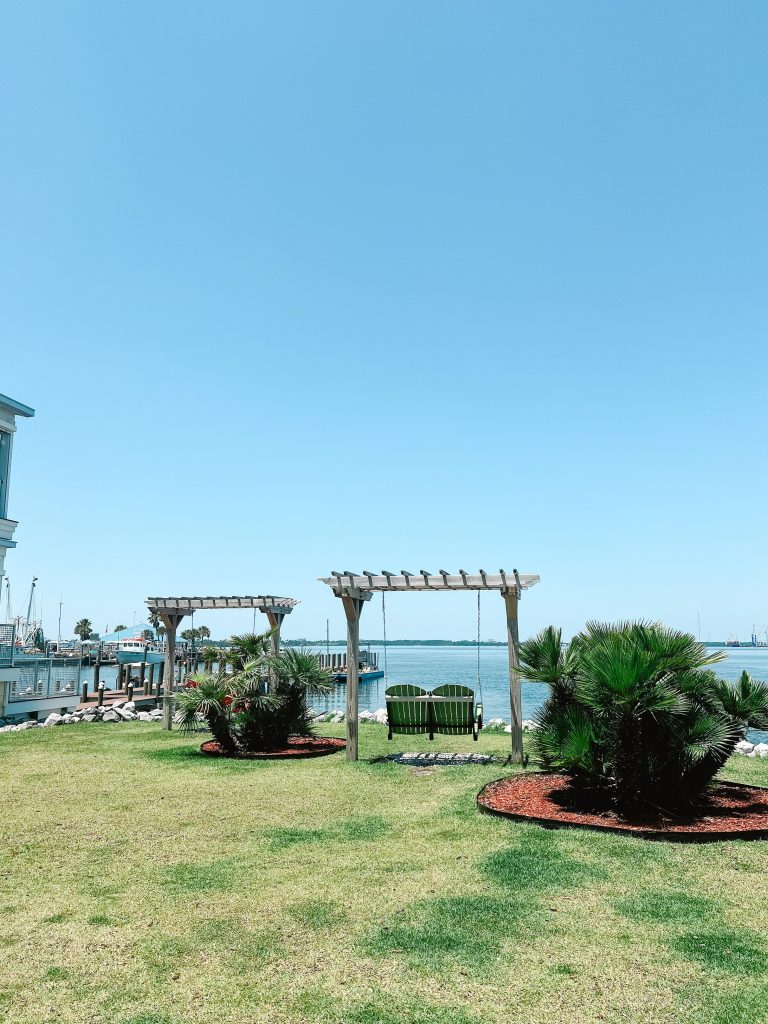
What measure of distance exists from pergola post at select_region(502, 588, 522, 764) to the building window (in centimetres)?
1513

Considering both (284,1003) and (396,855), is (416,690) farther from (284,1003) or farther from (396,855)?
(284,1003)

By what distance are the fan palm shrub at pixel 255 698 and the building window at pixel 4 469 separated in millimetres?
9974

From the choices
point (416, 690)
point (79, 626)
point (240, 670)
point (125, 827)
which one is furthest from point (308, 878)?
point (79, 626)

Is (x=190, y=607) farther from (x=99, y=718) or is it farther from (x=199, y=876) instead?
(x=199, y=876)

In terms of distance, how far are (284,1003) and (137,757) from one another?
9448 mm

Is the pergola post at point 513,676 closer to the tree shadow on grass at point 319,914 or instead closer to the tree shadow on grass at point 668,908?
the tree shadow on grass at point 668,908

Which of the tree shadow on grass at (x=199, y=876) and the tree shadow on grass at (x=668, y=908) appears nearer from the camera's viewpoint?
the tree shadow on grass at (x=668, y=908)

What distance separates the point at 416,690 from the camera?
502 inches

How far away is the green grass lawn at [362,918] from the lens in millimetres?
3797

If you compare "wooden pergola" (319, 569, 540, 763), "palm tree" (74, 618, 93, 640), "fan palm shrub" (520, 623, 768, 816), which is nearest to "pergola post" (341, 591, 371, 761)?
"wooden pergola" (319, 569, 540, 763)

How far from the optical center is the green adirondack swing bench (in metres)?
11.9

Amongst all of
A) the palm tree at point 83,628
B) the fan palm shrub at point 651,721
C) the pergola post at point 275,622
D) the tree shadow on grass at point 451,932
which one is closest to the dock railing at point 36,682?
the pergola post at point 275,622

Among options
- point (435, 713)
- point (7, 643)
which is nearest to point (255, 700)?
point (435, 713)

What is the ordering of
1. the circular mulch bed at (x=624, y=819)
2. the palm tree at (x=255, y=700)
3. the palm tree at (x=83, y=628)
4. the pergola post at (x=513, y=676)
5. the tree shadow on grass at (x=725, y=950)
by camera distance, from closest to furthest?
the tree shadow on grass at (x=725, y=950) → the circular mulch bed at (x=624, y=819) → the pergola post at (x=513, y=676) → the palm tree at (x=255, y=700) → the palm tree at (x=83, y=628)
